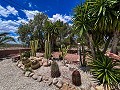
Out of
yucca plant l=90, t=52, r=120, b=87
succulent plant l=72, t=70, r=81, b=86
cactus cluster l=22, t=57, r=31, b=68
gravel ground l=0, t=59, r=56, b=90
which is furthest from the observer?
cactus cluster l=22, t=57, r=31, b=68

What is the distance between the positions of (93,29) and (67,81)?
350 centimetres

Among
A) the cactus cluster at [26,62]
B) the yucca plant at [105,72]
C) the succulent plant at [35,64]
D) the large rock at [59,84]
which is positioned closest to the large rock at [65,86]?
the large rock at [59,84]

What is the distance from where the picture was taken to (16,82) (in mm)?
13062

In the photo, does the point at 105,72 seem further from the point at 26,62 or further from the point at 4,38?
the point at 4,38

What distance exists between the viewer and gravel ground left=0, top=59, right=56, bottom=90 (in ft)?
40.5

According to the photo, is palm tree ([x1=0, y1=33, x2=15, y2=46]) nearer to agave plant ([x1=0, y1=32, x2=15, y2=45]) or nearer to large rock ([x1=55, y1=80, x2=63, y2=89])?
agave plant ([x1=0, y1=32, x2=15, y2=45])

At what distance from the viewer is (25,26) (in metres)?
36.5

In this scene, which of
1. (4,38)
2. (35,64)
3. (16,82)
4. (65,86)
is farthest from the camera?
(4,38)

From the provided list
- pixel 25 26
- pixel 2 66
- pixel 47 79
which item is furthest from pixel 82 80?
pixel 25 26

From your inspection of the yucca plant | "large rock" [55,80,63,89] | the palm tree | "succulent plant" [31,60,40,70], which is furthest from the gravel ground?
the palm tree

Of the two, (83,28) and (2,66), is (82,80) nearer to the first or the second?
(83,28)

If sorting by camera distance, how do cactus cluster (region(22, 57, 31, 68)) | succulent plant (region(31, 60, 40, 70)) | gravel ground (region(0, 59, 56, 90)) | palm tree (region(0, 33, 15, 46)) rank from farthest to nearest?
palm tree (region(0, 33, 15, 46)) → cactus cluster (region(22, 57, 31, 68)) → succulent plant (region(31, 60, 40, 70)) → gravel ground (region(0, 59, 56, 90))

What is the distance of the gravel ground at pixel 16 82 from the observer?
12.3 meters

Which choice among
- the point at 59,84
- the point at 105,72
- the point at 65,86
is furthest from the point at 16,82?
the point at 105,72
